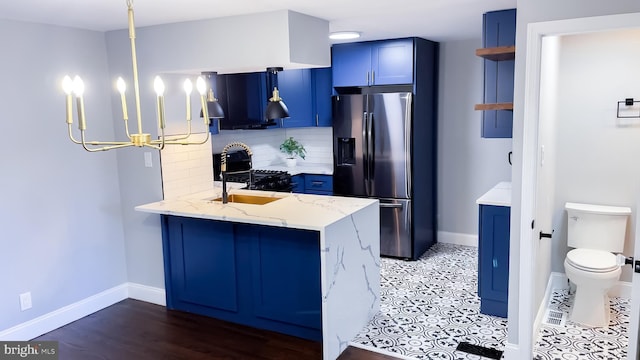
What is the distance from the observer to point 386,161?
4.90 meters

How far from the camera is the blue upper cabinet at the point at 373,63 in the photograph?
15.6 ft

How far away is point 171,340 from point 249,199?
4.04 feet

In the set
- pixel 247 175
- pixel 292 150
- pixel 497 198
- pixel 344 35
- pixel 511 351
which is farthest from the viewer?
pixel 292 150

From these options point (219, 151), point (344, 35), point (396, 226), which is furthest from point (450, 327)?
point (219, 151)

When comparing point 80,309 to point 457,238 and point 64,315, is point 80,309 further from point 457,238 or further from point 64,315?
point 457,238

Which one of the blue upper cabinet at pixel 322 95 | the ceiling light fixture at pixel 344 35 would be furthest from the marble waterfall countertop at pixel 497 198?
the blue upper cabinet at pixel 322 95

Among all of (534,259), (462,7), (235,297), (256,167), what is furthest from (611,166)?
(256,167)

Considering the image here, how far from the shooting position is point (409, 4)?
121 inches

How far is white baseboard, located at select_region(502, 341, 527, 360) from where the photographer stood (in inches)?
115

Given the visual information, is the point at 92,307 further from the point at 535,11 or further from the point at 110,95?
the point at 535,11

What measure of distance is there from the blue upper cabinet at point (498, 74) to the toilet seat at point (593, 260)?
3.46 ft

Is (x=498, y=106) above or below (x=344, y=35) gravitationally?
below

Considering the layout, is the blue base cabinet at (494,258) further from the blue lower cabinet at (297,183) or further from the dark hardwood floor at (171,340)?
the blue lower cabinet at (297,183)

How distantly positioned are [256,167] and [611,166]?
149 inches
